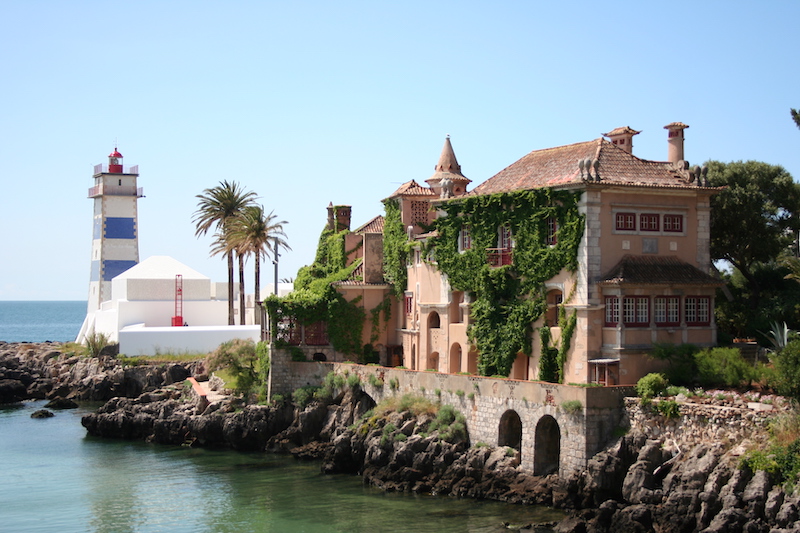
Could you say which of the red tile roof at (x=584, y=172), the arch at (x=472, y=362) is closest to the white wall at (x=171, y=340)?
the arch at (x=472, y=362)

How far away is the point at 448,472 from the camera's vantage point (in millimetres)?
41531

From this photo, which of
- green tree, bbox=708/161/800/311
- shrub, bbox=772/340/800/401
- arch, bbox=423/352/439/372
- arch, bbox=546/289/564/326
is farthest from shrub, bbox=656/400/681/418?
arch, bbox=423/352/439/372

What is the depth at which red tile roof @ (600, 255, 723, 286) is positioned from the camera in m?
41.8

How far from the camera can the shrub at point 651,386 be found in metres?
37.9

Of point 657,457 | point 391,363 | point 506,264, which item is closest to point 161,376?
point 391,363

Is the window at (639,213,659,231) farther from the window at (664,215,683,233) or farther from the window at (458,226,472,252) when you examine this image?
the window at (458,226,472,252)

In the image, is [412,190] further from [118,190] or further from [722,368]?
[118,190]

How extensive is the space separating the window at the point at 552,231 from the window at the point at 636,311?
4.12 metres

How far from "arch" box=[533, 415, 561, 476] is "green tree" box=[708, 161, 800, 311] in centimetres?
1603

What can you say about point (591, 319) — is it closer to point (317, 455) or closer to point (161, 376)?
point (317, 455)

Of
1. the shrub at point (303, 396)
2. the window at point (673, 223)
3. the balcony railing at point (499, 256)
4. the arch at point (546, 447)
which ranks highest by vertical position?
the window at point (673, 223)

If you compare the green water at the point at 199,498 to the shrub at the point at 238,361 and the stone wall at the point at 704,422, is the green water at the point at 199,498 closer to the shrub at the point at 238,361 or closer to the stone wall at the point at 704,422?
the stone wall at the point at 704,422

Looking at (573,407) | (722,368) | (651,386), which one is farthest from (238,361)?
(722,368)

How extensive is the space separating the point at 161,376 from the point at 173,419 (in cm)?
1357
